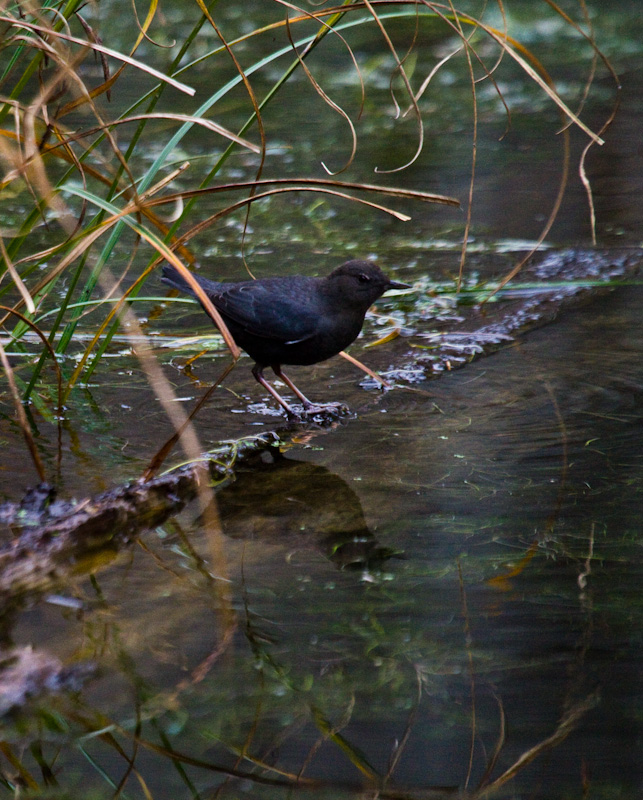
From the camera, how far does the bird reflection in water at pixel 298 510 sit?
8.92 ft

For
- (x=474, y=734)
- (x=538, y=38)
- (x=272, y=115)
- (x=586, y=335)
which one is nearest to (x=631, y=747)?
(x=474, y=734)

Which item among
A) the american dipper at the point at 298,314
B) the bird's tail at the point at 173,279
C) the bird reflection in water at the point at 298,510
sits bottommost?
the bird reflection in water at the point at 298,510

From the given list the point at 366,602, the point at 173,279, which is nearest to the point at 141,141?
the point at 173,279

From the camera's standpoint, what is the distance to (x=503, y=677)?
2.10m

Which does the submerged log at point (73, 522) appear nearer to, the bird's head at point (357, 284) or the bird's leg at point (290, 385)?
the bird's leg at point (290, 385)

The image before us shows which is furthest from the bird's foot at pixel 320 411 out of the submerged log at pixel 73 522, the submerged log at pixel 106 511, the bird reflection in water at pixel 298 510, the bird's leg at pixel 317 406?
the submerged log at pixel 73 522

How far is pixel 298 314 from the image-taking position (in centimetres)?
383

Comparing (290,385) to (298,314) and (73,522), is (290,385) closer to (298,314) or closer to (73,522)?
(298,314)

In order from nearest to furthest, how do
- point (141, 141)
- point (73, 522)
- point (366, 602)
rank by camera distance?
point (366, 602)
point (73, 522)
point (141, 141)

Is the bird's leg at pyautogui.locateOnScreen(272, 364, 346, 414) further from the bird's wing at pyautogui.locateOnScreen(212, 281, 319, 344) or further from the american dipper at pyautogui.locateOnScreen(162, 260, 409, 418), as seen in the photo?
the bird's wing at pyautogui.locateOnScreen(212, 281, 319, 344)

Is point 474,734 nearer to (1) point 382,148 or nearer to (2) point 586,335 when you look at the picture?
(2) point 586,335

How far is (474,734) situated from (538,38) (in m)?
9.89

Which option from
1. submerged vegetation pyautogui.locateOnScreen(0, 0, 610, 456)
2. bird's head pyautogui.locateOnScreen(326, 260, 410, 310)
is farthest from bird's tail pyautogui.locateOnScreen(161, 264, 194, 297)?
bird's head pyautogui.locateOnScreen(326, 260, 410, 310)

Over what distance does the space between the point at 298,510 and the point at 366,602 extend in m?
0.65
